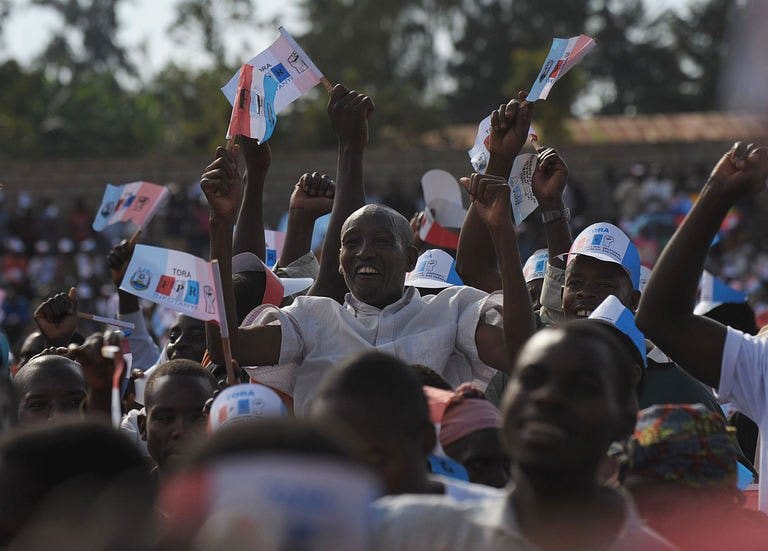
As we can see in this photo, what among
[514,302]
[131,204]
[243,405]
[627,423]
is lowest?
[627,423]

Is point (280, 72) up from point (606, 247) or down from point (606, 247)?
up

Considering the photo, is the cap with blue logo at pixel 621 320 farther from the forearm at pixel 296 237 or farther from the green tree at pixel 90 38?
the green tree at pixel 90 38

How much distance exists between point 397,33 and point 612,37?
8.13m

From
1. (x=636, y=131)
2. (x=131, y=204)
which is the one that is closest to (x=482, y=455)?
(x=131, y=204)

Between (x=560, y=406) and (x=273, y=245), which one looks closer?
(x=560, y=406)

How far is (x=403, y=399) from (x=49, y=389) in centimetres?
218

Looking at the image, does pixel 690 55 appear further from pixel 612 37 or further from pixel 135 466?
pixel 135 466

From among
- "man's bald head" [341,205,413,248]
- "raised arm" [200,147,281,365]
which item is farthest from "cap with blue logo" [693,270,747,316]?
"raised arm" [200,147,281,365]

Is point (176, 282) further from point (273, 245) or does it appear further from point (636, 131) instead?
point (636, 131)

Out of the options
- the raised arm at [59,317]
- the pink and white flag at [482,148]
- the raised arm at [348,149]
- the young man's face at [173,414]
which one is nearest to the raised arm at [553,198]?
the pink and white flag at [482,148]

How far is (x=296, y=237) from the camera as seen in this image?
22.4 feet

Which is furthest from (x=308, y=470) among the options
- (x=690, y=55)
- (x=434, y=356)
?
(x=690, y=55)

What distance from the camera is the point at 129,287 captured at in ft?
17.8

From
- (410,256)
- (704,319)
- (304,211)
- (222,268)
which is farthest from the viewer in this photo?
(304,211)
